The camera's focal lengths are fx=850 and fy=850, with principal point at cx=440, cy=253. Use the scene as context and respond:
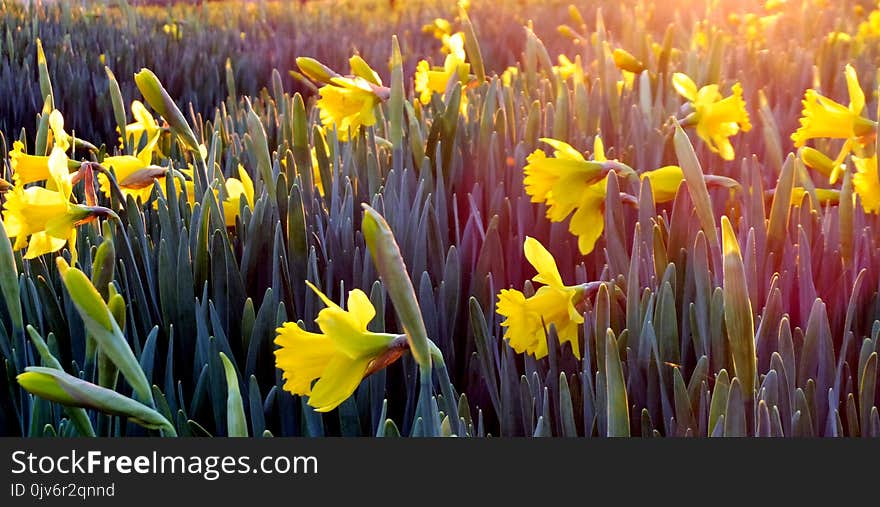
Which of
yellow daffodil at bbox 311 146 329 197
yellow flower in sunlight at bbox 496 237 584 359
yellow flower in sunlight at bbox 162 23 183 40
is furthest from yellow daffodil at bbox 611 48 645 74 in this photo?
yellow flower in sunlight at bbox 162 23 183 40

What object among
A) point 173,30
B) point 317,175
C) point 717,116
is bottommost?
point 173,30

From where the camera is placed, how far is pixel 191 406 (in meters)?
0.77

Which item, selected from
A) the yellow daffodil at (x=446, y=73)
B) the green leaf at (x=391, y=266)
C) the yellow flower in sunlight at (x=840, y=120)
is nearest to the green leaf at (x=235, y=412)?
the green leaf at (x=391, y=266)

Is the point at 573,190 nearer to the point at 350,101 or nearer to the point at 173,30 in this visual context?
the point at 350,101

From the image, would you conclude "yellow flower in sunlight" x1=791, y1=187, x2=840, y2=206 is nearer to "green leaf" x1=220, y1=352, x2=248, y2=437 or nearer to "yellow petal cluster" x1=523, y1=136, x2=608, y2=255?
"yellow petal cluster" x1=523, y1=136, x2=608, y2=255

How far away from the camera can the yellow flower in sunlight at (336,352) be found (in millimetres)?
588

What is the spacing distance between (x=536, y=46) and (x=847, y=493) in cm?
118

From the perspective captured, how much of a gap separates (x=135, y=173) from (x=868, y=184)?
0.85 meters

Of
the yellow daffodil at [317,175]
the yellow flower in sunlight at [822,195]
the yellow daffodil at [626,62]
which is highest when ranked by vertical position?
the yellow daffodil at [626,62]

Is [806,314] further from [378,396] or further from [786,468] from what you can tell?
[378,396]

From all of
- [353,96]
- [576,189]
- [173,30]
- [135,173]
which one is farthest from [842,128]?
[173,30]

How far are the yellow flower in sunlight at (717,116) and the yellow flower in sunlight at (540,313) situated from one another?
56 centimetres

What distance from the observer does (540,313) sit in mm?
745

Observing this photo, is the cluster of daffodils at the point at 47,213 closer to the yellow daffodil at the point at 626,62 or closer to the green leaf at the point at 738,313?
the green leaf at the point at 738,313
